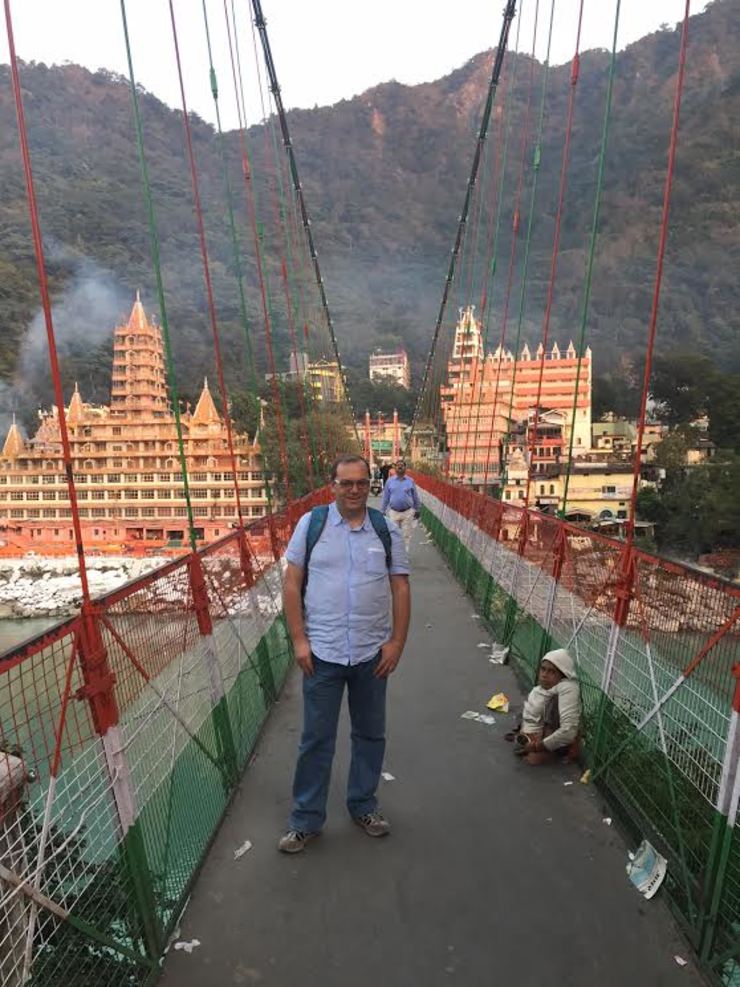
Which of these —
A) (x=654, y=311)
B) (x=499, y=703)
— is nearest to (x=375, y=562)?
(x=654, y=311)

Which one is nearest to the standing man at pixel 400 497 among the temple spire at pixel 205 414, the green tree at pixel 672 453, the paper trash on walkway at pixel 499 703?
the paper trash on walkway at pixel 499 703

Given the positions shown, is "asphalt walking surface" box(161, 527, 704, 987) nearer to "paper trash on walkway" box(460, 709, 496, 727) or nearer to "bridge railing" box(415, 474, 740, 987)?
"bridge railing" box(415, 474, 740, 987)

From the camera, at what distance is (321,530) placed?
2.18 m

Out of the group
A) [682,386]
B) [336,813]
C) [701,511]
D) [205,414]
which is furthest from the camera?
[682,386]

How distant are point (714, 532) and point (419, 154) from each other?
13652cm

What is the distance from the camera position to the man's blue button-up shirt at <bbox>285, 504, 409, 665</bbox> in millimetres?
2137

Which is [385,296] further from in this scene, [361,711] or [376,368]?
[361,711]

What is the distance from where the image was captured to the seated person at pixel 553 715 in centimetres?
276

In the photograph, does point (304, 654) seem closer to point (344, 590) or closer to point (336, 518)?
point (344, 590)

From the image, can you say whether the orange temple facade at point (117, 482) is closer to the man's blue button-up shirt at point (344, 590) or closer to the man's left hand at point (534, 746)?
the man's left hand at point (534, 746)

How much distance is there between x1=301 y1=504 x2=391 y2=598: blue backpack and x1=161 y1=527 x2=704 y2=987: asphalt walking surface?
0.86 metres

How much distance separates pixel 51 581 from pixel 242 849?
3852 cm

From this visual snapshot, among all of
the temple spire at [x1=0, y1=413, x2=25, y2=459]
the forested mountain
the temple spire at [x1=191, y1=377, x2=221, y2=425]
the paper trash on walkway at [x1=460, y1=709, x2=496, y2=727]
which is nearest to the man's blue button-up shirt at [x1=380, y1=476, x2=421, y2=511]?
the paper trash on walkway at [x1=460, y1=709, x2=496, y2=727]

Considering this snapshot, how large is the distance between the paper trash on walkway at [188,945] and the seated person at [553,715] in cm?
147
